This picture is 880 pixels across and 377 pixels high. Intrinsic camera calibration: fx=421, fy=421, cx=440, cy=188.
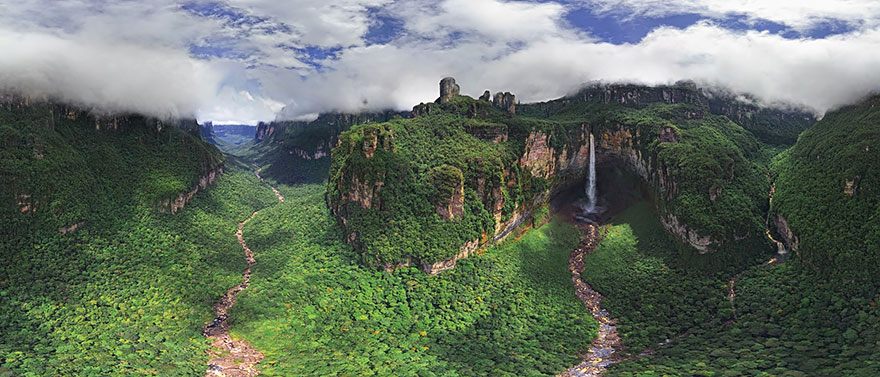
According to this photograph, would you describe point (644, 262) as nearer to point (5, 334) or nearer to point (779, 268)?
point (779, 268)

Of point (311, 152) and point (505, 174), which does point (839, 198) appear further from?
point (311, 152)

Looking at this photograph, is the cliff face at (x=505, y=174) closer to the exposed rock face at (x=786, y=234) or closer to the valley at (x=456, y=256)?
the valley at (x=456, y=256)

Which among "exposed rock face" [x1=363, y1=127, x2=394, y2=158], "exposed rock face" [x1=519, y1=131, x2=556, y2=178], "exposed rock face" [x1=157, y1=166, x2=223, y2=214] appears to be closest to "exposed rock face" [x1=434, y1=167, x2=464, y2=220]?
"exposed rock face" [x1=363, y1=127, x2=394, y2=158]

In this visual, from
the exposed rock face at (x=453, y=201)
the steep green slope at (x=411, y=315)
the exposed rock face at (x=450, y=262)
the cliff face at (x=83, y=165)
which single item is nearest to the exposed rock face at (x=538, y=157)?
the steep green slope at (x=411, y=315)

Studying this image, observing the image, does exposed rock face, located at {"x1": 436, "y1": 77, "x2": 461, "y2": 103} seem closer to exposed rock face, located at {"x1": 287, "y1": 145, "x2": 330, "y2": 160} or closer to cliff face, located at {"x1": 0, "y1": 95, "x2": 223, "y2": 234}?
cliff face, located at {"x1": 0, "y1": 95, "x2": 223, "y2": 234}

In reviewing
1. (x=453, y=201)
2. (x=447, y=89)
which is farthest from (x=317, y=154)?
(x=453, y=201)

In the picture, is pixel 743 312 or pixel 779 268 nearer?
pixel 743 312

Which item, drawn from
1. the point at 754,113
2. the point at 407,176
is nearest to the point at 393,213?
the point at 407,176
